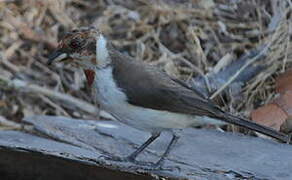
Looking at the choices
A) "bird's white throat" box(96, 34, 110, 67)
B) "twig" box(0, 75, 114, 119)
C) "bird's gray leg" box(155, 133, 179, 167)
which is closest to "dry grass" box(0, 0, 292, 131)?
"twig" box(0, 75, 114, 119)

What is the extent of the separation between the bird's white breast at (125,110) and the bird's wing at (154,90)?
0.09 ft

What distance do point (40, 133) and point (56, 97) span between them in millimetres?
1056

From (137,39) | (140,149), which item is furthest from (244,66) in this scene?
(140,149)

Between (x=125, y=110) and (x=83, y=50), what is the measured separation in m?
0.39

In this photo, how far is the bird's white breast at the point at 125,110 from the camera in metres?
3.69

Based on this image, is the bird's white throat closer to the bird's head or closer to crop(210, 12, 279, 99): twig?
the bird's head

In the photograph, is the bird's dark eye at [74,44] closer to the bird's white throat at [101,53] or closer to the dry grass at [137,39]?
the bird's white throat at [101,53]

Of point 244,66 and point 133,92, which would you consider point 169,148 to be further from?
point 244,66

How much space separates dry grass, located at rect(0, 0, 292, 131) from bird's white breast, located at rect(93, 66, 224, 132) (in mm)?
1294

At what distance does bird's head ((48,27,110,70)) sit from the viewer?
375 centimetres

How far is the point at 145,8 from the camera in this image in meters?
6.07

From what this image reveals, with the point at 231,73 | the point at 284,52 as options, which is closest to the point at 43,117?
the point at 231,73

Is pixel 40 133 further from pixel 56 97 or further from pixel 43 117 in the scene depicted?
pixel 56 97

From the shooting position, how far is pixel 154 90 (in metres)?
3.79
